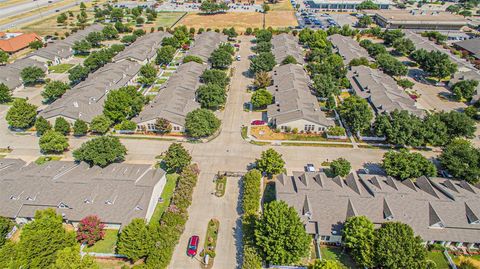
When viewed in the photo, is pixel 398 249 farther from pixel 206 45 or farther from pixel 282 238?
pixel 206 45

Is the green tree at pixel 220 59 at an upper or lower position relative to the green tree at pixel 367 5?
lower

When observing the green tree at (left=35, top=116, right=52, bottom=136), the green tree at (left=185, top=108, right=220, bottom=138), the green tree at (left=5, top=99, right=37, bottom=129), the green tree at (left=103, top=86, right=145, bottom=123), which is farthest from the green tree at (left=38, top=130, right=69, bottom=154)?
the green tree at (left=185, top=108, right=220, bottom=138)

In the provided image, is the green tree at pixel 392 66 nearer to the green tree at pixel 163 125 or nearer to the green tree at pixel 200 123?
the green tree at pixel 200 123

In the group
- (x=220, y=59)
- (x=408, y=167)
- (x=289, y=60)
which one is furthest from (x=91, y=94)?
(x=408, y=167)

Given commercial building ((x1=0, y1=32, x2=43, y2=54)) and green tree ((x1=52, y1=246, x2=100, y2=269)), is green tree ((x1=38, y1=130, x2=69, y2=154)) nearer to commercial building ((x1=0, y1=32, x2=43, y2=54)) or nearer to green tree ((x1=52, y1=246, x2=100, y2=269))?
green tree ((x1=52, y1=246, x2=100, y2=269))

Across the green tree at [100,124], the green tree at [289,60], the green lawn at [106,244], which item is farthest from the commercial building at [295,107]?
the green lawn at [106,244]
